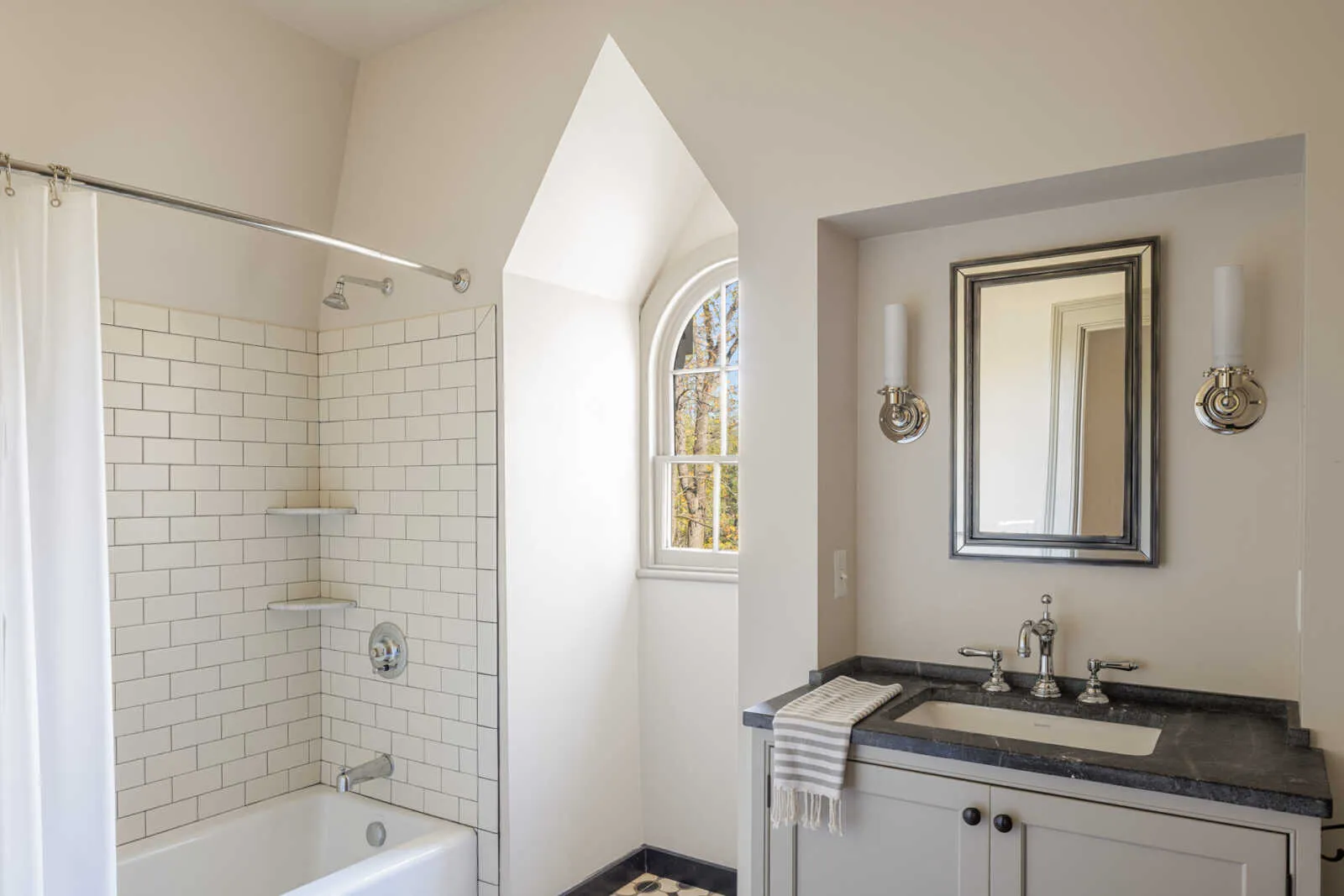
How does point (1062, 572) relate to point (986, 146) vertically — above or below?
below

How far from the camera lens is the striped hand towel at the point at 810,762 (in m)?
1.91

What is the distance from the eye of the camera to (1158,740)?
183cm

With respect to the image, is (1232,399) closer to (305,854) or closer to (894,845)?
(894,845)

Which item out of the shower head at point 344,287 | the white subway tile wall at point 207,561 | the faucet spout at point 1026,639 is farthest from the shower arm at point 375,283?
the faucet spout at point 1026,639

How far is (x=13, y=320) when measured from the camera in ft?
5.78

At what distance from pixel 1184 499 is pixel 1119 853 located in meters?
0.85

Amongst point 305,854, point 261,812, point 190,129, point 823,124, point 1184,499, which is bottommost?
point 305,854

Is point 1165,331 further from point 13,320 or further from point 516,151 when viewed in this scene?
point 13,320

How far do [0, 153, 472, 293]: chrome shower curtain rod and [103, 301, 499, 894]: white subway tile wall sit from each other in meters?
0.16

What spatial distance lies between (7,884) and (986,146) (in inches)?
98.4

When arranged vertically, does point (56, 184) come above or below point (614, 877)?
above

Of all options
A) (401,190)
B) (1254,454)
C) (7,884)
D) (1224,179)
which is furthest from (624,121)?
(7,884)

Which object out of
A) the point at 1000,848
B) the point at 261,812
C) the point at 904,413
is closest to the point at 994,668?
the point at 1000,848

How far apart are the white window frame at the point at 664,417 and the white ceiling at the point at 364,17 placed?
1.20 meters
